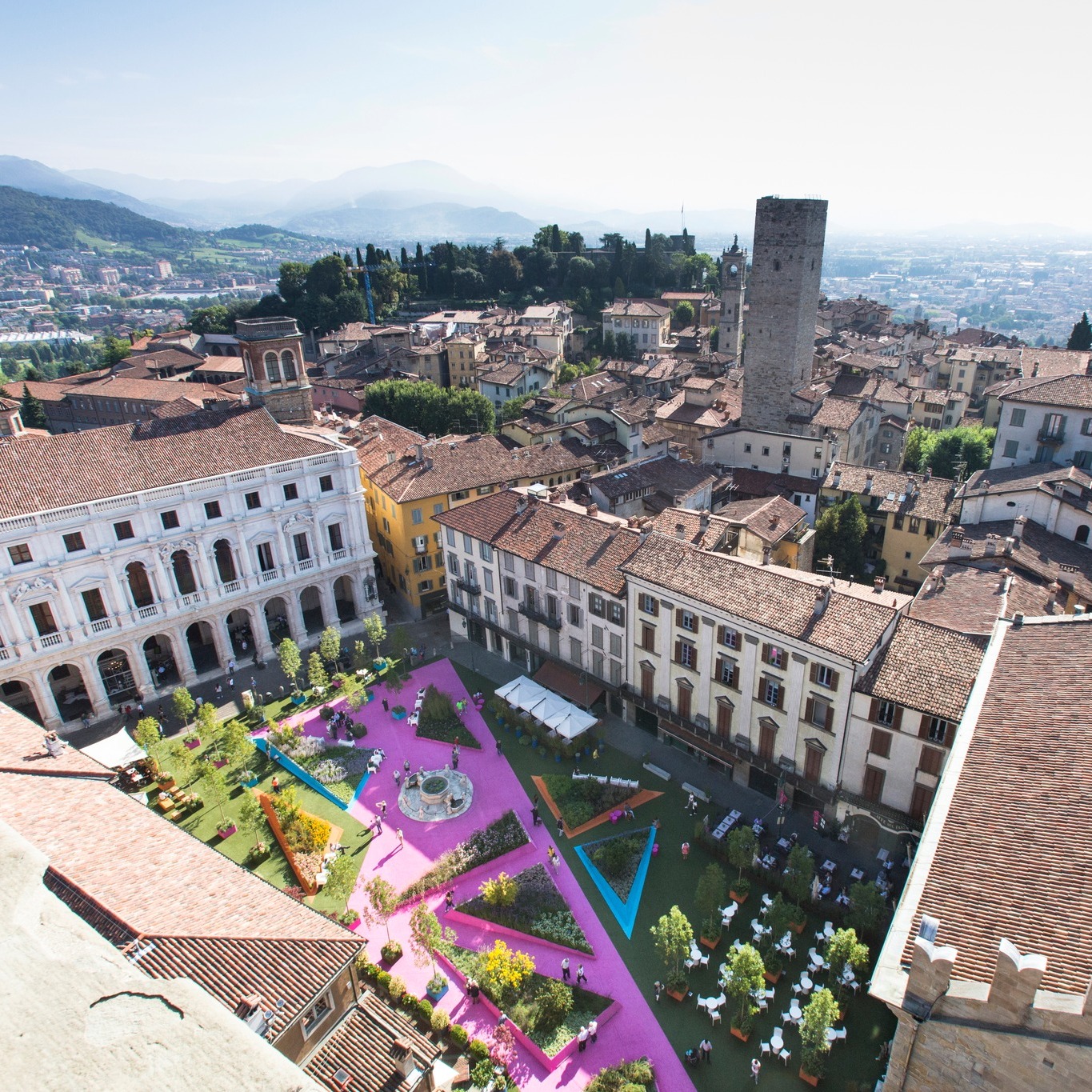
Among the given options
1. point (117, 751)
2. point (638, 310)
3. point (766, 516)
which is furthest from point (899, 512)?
point (638, 310)

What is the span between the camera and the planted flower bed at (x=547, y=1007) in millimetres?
26922

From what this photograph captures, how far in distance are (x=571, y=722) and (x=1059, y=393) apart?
139ft

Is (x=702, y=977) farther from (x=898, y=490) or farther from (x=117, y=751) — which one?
(x=898, y=490)

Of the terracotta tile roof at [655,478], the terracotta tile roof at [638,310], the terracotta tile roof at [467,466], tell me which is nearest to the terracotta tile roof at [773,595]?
the terracotta tile roof at [655,478]

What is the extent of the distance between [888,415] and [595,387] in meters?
32.4

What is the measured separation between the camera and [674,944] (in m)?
27.1

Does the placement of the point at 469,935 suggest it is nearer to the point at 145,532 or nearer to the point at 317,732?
the point at 317,732

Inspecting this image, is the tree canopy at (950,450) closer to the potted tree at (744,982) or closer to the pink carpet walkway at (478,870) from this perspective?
the pink carpet walkway at (478,870)

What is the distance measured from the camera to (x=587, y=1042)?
26.7 meters

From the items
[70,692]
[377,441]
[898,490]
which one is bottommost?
[70,692]

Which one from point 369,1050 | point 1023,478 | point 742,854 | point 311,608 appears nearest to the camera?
point 369,1050

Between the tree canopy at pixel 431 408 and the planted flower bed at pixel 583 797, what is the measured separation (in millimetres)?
53899

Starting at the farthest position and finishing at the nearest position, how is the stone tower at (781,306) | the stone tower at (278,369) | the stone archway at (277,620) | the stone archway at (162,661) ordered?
the stone tower at (781,306), the stone tower at (278,369), the stone archway at (277,620), the stone archway at (162,661)

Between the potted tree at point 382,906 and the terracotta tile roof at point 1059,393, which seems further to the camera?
the terracotta tile roof at point 1059,393
